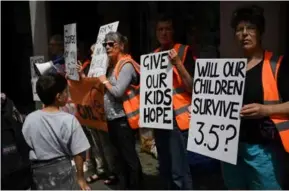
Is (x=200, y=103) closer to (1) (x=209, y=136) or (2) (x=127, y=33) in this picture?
(1) (x=209, y=136)

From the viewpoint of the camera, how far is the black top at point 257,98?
259 cm

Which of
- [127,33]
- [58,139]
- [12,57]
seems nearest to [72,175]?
Result: [58,139]

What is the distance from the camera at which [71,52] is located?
14.9 ft

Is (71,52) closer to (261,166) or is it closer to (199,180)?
(199,180)

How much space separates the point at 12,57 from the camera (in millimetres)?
10430

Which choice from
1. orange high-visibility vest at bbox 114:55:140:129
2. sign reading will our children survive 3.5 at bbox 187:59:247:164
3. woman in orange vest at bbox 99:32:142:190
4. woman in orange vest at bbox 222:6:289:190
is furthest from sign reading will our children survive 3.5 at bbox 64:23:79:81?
woman in orange vest at bbox 222:6:289:190

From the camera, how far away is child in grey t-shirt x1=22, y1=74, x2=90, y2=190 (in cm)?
296

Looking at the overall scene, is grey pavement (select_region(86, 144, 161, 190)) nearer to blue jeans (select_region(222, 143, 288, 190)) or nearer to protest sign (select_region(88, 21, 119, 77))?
protest sign (select_region(88, 21, 119, 77))

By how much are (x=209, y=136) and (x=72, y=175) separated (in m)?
1.03

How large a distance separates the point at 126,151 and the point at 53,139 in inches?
56.8

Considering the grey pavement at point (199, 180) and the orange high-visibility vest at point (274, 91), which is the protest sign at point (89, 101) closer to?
the grey pavement at point (199, 180)

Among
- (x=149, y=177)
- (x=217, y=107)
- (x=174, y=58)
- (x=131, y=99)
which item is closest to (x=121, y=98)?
(x=131, y=99)

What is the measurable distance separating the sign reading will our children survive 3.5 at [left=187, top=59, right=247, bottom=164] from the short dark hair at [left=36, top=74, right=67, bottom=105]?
0.96 meters

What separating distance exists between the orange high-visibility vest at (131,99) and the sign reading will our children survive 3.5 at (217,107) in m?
1.08
